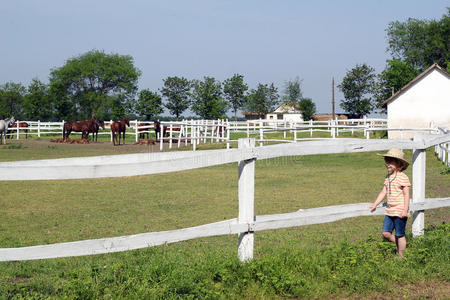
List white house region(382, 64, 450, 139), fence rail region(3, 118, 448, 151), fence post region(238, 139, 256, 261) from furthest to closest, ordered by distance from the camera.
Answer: white house region(382, 64, 450, 139)
fence rail region(3, 118, 448, 151)
fence post region(238, 139, 256, 261)

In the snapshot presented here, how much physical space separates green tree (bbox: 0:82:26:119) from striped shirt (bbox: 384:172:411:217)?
312 feet

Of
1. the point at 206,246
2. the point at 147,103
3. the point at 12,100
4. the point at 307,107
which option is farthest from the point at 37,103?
the point at 206,246

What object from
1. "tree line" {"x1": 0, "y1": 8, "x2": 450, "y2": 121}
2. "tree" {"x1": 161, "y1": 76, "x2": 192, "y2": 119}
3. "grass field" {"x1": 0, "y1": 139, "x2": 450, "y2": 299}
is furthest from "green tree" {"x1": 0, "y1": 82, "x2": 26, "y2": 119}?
"grass field" {"x1": 0, "y1": 139, "x2": 450, "y2": 299}

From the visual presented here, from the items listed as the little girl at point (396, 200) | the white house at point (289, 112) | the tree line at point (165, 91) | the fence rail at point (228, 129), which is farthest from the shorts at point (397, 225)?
the white house at point (289, 112)

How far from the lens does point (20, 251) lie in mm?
3490

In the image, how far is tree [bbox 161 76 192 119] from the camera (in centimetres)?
10650

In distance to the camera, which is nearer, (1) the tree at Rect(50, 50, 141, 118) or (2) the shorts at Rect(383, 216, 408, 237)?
(2) the shorts at Rect(383, 216, 408, 237)

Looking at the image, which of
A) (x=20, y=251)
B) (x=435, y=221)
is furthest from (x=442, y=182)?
(x=20, y=251)

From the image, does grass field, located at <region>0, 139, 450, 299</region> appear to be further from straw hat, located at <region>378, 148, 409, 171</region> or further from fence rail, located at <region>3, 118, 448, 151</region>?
fence rail, located at <region>3, 118, 448, 151</region>

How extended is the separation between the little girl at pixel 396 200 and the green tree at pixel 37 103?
91.7 metres

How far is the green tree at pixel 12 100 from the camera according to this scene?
305 ft

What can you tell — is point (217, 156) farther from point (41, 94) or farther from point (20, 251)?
point (41, 94)

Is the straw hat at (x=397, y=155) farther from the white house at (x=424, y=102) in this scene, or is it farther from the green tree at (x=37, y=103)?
the green tree at (x=37, y=103)

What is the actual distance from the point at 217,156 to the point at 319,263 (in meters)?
1.43
